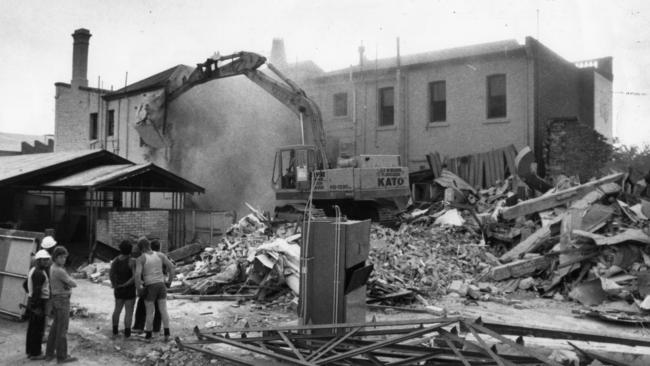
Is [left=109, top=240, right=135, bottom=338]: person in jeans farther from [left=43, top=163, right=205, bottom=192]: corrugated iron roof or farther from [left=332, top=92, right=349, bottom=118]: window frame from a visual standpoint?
[left=332, top=92, right=349, bottom=118]: window frame

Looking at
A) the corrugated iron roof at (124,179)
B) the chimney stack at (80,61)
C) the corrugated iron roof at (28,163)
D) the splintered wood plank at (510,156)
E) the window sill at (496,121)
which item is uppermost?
the chimney stack at (80,61)

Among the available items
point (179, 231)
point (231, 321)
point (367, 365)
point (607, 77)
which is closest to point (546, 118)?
point (607, 77)

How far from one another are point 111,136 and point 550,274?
88.8 ft

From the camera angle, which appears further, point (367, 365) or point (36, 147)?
point (36, 147)

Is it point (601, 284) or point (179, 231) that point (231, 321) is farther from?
point (179, 231)

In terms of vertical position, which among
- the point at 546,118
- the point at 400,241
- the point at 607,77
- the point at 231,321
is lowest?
the point at 231,321

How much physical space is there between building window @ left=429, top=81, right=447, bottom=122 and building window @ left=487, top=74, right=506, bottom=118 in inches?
77.0

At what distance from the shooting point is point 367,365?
5.45 meters

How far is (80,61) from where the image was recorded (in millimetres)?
33938

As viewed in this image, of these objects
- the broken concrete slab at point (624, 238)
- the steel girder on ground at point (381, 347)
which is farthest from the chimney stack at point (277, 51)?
the steel girder on ground at point (381, 347)

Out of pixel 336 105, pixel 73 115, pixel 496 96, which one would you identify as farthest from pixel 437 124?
pixel 73 115

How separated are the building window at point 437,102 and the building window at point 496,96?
1.95m

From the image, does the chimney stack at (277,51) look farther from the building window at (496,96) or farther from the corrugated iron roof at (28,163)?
the corrugated iron roof at (28,163)

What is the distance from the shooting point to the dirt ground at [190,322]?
695cm
